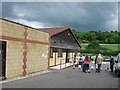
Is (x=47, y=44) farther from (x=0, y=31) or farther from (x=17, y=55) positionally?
(x=0, y=31)

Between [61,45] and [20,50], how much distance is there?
17749mm

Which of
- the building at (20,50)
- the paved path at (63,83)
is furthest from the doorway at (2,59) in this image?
the paved path at (63,83)

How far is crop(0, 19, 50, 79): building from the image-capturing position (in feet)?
53.1

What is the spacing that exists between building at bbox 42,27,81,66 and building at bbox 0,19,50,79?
7.49 m

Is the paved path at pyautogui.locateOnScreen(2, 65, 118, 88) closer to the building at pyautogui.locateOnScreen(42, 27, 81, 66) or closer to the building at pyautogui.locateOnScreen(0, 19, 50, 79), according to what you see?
the building at pyautogui.locateOnScreen(0, 19, 50, 79)

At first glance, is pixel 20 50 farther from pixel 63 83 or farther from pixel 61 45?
pixel 61 45

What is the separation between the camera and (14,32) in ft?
57.1

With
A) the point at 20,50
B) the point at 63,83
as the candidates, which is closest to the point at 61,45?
the point at 20,50

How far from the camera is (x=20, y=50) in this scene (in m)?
18.3

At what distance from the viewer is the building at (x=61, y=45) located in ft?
103

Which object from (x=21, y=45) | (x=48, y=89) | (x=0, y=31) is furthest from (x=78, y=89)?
(x=21, y=45)

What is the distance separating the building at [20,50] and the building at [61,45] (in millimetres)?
7488

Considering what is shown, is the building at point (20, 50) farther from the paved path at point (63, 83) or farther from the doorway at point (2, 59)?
the paved path at point (63, 83)

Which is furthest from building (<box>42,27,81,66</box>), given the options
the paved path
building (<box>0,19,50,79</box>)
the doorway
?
the doorway
